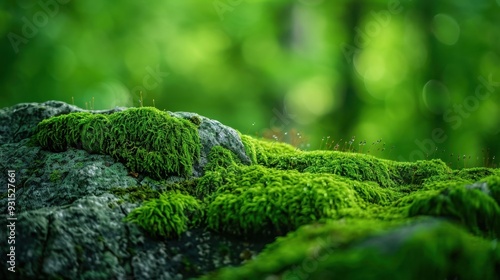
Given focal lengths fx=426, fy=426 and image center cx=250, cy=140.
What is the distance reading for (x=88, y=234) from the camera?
3.04 m

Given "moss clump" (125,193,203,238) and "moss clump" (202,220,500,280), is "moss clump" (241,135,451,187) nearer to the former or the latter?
"moss clump" (125,193,203,238)

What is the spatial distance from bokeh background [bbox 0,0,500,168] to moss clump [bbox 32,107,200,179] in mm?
6255

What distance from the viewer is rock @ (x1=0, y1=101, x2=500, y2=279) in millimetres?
2373

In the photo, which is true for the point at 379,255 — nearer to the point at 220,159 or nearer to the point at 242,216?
the point at 242,216

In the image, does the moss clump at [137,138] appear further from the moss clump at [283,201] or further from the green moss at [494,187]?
the green moss at [494,187]

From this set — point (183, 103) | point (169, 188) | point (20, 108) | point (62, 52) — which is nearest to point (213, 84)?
point (183, 103)

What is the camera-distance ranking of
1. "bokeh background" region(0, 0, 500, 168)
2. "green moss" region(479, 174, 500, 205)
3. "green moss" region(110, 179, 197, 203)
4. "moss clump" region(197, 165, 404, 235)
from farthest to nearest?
"bokeh background" region(0, 0, 500, 168)
"green moss" region(110, 179, 197, 203)
"moss clump" region(197, 165, 404, 235)
"green moss" region(479, 174, 500, 205)

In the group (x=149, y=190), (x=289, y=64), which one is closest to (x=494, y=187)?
(x=149, y=190)

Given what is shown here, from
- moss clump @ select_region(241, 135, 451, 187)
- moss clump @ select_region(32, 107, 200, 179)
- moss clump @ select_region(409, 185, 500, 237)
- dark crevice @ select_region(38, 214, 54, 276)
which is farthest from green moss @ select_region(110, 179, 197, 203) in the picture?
moss clump @ select_region(409, 185, 500, 237)

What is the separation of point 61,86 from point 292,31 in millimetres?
7541

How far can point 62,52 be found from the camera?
1085cm

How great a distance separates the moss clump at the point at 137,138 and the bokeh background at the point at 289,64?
20.5 ft

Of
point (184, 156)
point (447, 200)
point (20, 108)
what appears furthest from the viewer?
point (20, 108)

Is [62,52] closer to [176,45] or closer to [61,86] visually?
[61,86]
